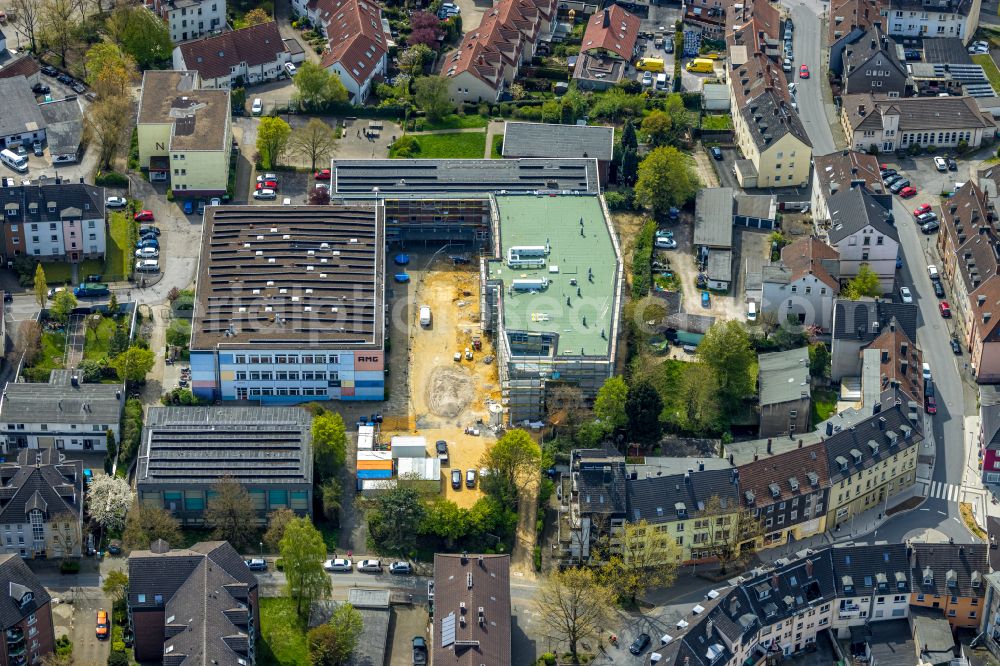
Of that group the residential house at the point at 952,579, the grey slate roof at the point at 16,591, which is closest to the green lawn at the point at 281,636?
the grey slate roof at the point at 16,591

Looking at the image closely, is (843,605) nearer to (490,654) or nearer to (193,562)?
(490,654)

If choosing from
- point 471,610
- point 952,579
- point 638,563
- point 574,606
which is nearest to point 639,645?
point 574,606

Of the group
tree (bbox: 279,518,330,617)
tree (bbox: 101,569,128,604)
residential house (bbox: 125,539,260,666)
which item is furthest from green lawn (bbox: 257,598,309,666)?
tree (bbox: 101,569,128,604)

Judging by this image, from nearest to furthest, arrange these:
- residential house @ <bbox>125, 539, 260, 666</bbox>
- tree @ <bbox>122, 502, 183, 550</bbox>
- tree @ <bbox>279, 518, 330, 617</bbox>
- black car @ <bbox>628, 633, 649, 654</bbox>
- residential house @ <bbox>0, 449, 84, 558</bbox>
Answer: residential house @ <bbox>125, 539, 260, 666</bbox> → tree @ <bbox>279, 518, 330, 617</bbox> → black car @ <bbox>628, 633, 649, 654</bbox> → residential house @ <bbox>0, 449, 84, 558</bbox> → tree @ <bbox>122, 502, 183, 550</bbox>

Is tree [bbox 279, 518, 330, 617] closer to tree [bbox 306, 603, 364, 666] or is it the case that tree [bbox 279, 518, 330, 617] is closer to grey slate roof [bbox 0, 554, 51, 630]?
tree [bbox 306, 603, 364, 666]

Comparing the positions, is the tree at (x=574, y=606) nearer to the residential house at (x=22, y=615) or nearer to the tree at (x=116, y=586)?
the tree at (x=116, y=586)

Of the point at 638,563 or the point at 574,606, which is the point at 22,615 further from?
the point at 638,563
